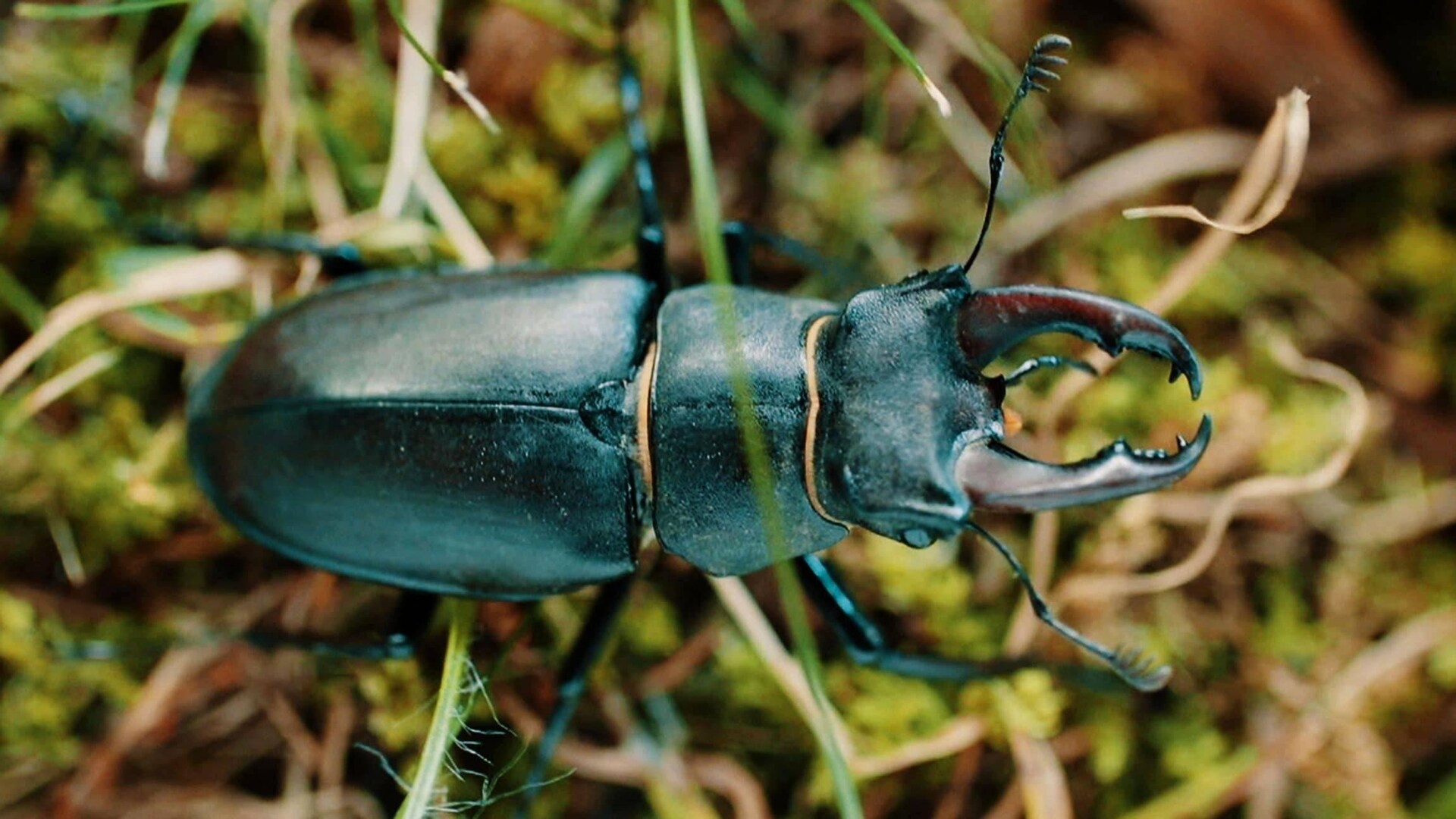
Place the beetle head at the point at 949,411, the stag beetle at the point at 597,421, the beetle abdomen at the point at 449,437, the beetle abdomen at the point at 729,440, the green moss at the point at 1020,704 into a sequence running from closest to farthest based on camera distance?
the beetle head at the point at 949,411 < the stag beetle at the point at 597,421 < the beetle abdomen at the point at 729,440 < the beetle abdomen at the point at 449,437 < the green moss at the point at 1020,704

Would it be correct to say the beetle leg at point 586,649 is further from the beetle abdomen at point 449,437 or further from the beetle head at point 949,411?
the beetle head at point 949,411

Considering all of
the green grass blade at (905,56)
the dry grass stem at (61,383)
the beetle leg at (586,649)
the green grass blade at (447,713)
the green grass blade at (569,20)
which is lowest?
the beetle leg at (586,649)

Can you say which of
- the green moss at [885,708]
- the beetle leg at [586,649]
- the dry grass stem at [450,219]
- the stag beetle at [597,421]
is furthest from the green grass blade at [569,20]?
the green moss at [885,708]

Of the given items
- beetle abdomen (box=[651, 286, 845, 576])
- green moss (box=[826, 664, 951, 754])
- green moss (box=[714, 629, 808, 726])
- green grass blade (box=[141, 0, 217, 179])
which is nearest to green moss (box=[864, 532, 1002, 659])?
green moss (box=[826, 664, 951, 754])

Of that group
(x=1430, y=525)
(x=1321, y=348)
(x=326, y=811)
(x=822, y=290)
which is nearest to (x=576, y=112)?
(x=822, y=290)

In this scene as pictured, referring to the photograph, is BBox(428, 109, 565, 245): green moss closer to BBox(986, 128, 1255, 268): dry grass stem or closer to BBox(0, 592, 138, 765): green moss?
BBox(986, 128, 1255, 268): dry grass stem

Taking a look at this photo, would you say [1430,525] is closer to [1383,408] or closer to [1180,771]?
[1383,408]

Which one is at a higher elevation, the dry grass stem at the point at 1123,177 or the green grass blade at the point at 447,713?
the dry grass stem at the point at 1123,177

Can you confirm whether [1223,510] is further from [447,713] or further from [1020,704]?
[447,713]
